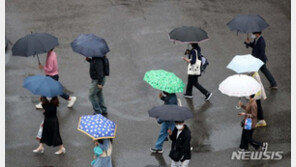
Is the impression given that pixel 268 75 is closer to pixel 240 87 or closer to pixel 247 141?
pixel 247 141

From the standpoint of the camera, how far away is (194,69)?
41.3ft

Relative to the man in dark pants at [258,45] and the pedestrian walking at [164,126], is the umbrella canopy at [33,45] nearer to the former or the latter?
the pedestrian walking at [164,126]

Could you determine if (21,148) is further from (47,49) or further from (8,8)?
(8,8)

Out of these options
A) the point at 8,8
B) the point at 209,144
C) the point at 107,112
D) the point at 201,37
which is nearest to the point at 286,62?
the point at 201,37

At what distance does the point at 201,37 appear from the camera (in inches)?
482

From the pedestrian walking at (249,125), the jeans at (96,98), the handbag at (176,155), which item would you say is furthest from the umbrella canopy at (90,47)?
the pedestrian walking at (249,125)

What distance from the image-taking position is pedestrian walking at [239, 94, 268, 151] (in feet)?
34.8

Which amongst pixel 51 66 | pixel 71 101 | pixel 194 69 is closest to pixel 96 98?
pixel 71 101

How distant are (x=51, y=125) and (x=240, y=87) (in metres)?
3.95

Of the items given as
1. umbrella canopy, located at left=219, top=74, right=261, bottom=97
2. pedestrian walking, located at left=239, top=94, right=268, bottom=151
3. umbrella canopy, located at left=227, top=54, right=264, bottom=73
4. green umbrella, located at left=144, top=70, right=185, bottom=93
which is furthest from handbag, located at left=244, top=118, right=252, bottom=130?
green umbrella, located at left=144, top=70, right=185, bottom=93

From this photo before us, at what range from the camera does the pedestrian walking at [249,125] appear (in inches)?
418

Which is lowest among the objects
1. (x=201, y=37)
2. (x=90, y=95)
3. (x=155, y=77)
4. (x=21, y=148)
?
(x=21, y=148)

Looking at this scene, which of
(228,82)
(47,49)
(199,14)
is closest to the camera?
(228,82)

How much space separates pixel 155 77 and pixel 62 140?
253 cm
